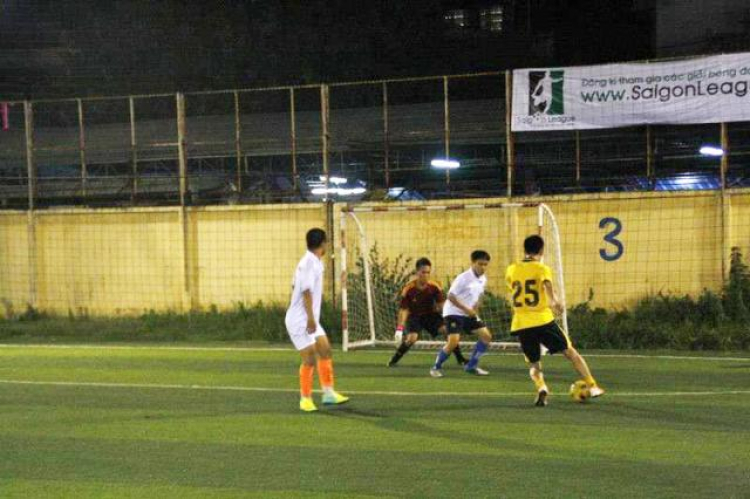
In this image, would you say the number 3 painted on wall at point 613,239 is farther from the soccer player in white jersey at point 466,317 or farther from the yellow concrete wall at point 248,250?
the soccer player in white jersey at point 466,317

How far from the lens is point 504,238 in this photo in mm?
20719

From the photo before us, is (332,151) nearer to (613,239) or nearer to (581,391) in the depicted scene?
(613,239)

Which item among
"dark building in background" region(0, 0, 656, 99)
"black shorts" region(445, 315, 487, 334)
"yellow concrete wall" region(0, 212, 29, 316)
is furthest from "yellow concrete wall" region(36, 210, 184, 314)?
"dark building in background" region(0, 0, 656, 99)

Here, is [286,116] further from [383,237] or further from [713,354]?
[713,354]

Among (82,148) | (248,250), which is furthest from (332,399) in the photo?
(82,148)

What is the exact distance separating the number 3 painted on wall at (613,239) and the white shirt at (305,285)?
10.7 metres

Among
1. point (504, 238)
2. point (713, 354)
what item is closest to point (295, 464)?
point (713, 354)

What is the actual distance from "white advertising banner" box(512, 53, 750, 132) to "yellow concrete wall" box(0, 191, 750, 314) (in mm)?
1611

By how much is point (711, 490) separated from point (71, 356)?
13493 millimetres

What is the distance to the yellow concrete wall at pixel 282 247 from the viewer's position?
63.9 ft

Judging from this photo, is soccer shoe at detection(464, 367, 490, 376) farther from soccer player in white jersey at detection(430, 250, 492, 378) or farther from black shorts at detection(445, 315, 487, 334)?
→ black shorts at detection(445, 315, 487, 334)

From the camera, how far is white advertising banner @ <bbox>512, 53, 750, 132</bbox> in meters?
18.8

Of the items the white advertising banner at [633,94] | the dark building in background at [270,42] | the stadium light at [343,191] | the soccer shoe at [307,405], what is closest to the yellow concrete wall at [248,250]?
the stadium light at [343,191]

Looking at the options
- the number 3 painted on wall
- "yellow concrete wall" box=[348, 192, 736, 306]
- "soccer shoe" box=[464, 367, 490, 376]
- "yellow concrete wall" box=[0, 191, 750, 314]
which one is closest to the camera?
"soccer shoe" box=[464, 367, 490, 376]
